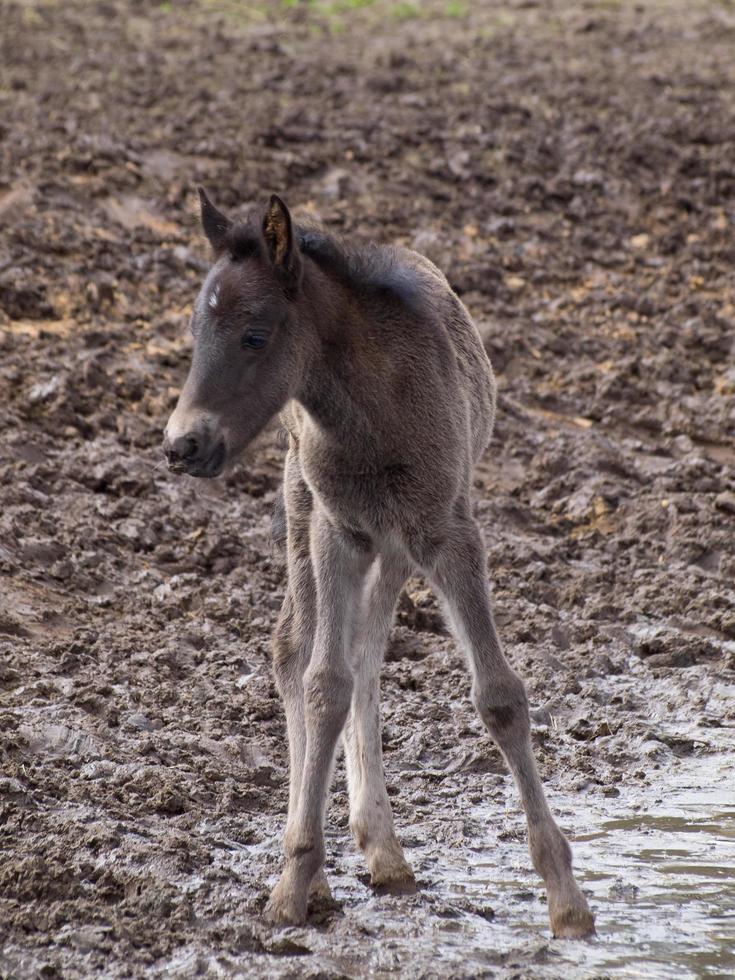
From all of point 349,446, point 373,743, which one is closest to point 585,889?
point 373,743

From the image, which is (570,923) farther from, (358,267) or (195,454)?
(358,267)

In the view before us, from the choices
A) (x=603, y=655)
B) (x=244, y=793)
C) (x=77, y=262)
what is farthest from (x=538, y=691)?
(x=77, y=262)

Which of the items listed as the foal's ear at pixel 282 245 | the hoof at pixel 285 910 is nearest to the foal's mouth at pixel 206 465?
the foal's ear at pixel 282 245

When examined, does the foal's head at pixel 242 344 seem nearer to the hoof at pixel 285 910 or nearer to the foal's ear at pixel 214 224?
the foal's ear at pixel 214 224

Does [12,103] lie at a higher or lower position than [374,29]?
lower

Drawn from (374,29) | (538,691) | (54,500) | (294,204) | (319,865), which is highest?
(374,29)

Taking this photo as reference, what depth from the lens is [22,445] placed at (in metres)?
7.86

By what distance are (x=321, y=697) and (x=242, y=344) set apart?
3.92 ft

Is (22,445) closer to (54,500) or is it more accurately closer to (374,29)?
(54,500)

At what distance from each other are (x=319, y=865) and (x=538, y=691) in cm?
217

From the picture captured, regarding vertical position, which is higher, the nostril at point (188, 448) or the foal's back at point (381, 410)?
the foal's back at point (381, 410)

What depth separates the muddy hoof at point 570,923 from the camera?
180 inches

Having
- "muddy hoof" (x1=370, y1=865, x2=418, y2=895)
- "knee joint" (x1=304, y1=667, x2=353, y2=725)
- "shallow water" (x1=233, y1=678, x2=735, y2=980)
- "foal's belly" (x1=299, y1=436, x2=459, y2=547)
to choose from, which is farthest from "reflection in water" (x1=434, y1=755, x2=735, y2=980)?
"foal's belly" (x1=299, y1=436, x2=459, y2=547)

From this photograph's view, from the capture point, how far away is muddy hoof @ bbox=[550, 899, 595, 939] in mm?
4578
